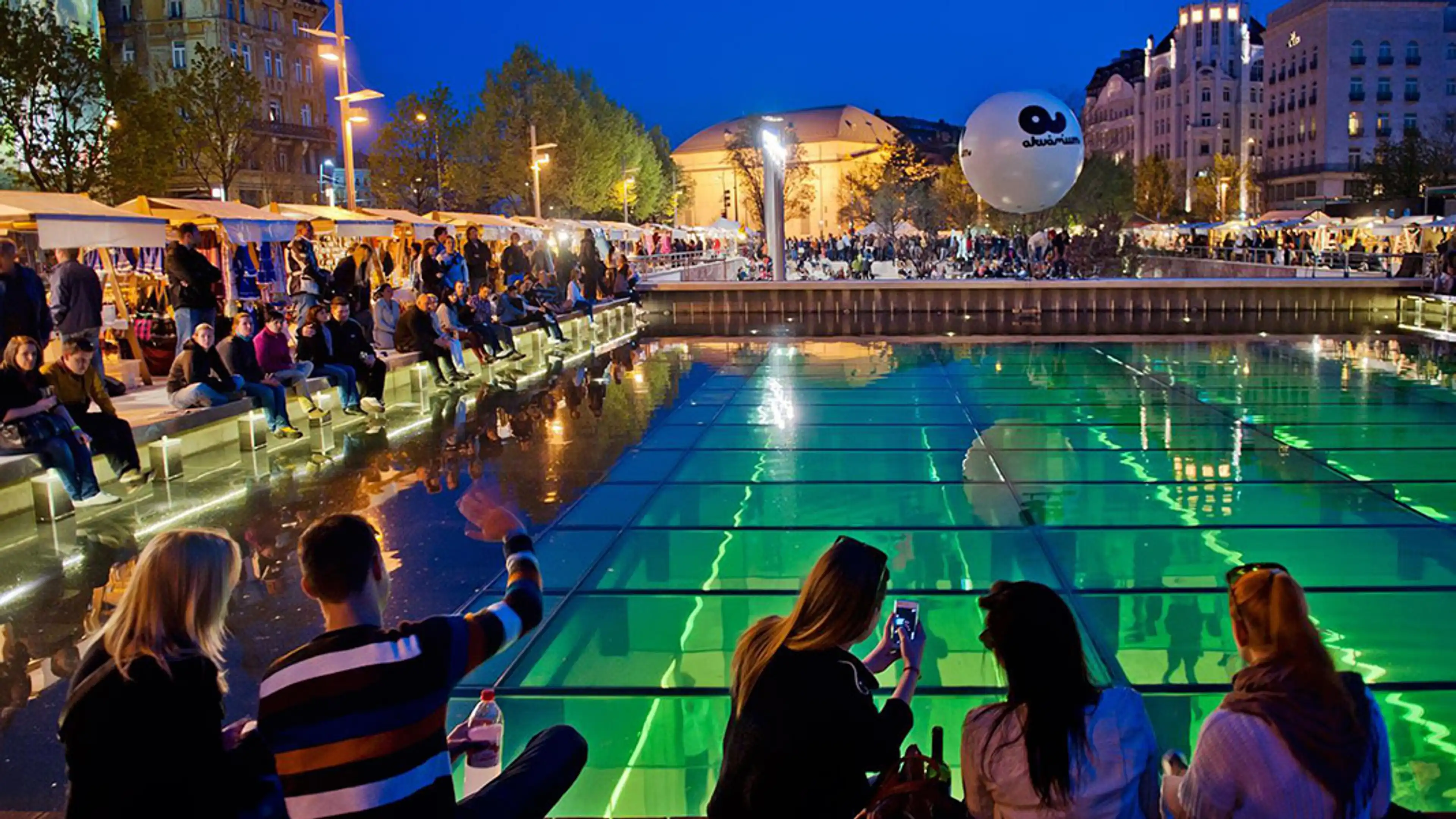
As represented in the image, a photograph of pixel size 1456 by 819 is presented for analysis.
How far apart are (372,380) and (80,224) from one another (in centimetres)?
350

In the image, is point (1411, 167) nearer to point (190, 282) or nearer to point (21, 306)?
point (190, 282)

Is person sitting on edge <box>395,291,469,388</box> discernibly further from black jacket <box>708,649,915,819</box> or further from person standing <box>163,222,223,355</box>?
black jacket <box>708,649,915,819</box>

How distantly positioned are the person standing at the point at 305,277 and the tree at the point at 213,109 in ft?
104

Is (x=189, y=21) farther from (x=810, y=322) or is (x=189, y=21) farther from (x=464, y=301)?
(x=464, y=301)

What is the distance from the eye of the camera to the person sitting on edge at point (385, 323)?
17031 mm

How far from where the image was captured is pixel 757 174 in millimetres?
90812

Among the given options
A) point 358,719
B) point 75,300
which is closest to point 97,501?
point 75,300

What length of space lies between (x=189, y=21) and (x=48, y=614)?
235 ft

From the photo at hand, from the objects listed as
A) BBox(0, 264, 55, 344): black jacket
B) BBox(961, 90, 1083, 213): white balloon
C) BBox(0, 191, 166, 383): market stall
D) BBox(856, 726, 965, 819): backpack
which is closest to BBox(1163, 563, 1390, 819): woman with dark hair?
BBox(856, 726, 965, 819): backpack

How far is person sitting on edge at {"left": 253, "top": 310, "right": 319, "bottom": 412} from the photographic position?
12992 mm

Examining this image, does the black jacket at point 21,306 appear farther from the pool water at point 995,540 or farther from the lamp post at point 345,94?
the lamp post at point 345,94

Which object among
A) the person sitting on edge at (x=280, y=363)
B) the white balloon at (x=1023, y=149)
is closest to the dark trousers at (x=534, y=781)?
the person sitting on edge at (x=280, y=363)

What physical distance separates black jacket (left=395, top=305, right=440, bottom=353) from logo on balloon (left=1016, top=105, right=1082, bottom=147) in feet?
39.1

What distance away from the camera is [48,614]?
7094 millimetres
